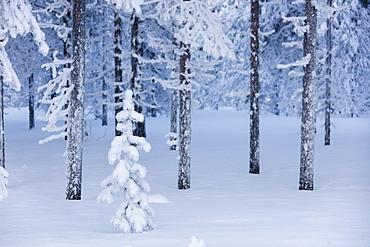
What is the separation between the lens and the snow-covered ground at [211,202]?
7.16m

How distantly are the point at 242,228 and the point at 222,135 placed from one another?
22109 millimetres

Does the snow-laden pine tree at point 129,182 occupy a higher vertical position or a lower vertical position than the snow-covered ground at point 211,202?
higher

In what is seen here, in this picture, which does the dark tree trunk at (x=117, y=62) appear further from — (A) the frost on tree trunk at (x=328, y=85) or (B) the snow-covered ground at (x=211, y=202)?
(A) the frost on tree trunk at (x=328, y=85)

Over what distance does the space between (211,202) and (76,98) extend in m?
3.83

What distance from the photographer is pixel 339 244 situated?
6547mm

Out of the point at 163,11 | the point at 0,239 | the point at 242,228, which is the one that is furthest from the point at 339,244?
the point at 163,11

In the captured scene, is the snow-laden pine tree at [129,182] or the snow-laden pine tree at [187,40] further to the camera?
the snow-laden pine tree at [187,40]

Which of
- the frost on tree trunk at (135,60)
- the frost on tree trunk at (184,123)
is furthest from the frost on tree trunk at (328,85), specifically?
the frost on tree trunk at (184,123)

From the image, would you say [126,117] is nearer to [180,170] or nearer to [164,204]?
[164,204]

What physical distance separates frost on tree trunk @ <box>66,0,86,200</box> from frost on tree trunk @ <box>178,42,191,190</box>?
2.94m

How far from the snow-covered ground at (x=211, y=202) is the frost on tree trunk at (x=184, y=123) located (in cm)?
45

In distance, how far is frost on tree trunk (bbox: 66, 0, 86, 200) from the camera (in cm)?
1102

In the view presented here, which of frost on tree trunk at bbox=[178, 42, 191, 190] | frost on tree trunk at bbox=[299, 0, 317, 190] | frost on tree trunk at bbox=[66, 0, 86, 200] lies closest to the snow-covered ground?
frost on tree trunk at bbox=[178, 42, 191, 190]

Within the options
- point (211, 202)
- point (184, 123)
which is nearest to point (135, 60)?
point (184, 123)
